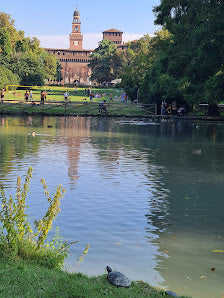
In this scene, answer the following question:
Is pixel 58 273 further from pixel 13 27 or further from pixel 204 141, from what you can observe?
pixel 13 27

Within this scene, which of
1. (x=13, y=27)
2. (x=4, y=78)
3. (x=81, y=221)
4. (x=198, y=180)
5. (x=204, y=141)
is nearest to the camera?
(x=81, y=221)

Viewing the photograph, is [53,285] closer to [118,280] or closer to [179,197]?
[118,280]

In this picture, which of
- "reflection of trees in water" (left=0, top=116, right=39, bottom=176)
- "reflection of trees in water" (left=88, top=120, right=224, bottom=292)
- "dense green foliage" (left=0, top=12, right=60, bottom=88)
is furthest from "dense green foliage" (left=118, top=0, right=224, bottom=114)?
"dense green foliage" (left=0, top=12, right=60, bottom=88)

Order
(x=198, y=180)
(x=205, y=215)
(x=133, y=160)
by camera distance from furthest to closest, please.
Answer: (x=133, y=160) → (x=198, y=180) → (x=205, y=215)

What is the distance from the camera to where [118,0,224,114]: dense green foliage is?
3544 centimetres

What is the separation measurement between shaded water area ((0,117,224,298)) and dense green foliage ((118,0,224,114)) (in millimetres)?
15834

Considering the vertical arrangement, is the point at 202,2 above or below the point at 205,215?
above

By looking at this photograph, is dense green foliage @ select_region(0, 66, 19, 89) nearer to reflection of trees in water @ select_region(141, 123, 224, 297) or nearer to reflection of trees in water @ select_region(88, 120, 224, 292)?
reflection of trees in water @ select_region(88, 120, 224, 292)

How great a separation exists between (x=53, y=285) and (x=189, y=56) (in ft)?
126

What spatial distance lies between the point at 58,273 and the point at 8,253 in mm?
804

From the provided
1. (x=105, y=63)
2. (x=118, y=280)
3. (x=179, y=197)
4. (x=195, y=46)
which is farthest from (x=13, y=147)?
(x=105, y=63)

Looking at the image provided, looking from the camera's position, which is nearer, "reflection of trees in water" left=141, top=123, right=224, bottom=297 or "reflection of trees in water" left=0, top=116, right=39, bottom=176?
"reflection of trees in water" left=141, top=123, right=224, bottom=297

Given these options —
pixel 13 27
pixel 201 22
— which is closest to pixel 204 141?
pixel 201 22

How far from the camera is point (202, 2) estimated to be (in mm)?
41469
